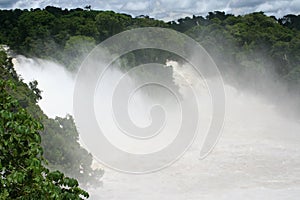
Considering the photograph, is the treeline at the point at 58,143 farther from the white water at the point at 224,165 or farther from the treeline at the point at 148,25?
the treeline at the point at 148,25

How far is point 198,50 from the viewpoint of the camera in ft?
117

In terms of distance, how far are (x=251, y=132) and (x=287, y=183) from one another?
847cm

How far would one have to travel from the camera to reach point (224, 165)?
18719 mm

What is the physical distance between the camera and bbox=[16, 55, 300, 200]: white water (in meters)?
15.5

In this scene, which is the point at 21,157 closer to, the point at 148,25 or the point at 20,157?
the point at 20,157

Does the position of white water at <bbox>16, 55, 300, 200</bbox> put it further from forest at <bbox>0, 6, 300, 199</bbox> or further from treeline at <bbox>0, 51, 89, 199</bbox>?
treeline at <bbox>0, 51, 89, 199</bbox>

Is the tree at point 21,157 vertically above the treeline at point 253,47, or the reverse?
the treeline at point 253,47

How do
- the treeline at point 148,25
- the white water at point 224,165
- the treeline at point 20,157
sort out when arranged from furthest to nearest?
1. the treeline at point 148,25
2. the white water at point 224,165
3. the treeline at point 20,157

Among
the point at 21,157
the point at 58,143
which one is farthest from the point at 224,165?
the point at 21,157

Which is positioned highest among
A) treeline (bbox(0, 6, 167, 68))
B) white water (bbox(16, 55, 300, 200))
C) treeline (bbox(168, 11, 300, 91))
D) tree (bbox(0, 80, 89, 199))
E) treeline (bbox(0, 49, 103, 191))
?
A: treeline (bbox(168, 11, 300, 91))

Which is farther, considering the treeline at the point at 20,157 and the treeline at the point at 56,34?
the treeline at the point at 56,34

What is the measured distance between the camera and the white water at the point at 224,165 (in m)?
15.5

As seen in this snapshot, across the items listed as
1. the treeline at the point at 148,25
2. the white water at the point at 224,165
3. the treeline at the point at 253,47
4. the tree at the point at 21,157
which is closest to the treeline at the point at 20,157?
the tree at the point at 21,157

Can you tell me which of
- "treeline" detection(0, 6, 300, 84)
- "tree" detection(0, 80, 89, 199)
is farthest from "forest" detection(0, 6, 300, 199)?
"tree" detection(0, 80, 89, 199)
